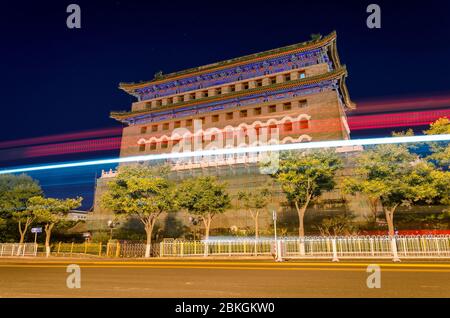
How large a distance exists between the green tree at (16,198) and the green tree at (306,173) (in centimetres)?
1874

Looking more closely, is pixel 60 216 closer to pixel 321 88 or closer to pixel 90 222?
pixel 90 222

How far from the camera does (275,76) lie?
3356cm

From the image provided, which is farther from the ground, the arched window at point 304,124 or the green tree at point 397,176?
the arched window at point 304,124

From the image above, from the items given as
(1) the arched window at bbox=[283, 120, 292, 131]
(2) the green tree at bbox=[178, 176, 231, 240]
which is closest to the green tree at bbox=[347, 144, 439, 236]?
(2) the green tree at bbox=[178, 176, 231, 240]

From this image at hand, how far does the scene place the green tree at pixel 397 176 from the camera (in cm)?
1620

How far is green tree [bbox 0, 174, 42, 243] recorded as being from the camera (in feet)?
77.9

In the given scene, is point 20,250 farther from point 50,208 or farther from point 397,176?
point 397,176

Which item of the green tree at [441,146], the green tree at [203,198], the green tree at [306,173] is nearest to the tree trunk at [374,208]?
the green tree at [306,173]

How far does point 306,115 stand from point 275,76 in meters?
6.16

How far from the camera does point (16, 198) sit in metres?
23.9

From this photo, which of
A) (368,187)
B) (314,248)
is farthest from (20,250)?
(368,187)

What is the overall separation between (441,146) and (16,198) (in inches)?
1103

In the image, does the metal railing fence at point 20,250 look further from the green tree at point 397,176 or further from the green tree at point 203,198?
the green tree at point 397,176
